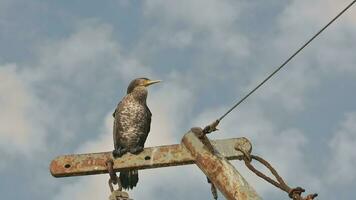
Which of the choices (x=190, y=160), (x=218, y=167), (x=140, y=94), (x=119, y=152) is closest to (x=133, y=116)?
(x=140, y=94)

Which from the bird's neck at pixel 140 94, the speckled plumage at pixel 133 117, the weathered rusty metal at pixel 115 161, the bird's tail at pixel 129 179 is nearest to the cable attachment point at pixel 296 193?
the weathered rusty metal at pixel 115 161

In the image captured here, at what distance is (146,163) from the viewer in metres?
5.21

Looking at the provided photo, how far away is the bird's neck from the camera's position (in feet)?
30.9

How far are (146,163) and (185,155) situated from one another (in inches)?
13.7

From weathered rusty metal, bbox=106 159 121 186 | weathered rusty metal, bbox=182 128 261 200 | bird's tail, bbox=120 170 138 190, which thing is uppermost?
bird's tail, bbox=120 170 138 190

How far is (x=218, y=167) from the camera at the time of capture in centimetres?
454

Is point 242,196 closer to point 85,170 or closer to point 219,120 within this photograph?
point 219,120

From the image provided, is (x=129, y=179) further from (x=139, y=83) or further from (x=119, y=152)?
(x=139, y=83)

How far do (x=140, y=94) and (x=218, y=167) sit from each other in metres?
5.07

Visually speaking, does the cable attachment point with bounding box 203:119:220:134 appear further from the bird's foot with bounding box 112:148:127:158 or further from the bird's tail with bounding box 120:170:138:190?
the bird's tail with bounding box 120:170:138:190

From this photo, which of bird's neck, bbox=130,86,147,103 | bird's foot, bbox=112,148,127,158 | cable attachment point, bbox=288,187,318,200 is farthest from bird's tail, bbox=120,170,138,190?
cable attachment point, bbox=288,187,318,200

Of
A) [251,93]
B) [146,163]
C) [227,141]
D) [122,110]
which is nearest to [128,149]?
[146,163]

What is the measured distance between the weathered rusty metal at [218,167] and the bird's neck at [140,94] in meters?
4.46

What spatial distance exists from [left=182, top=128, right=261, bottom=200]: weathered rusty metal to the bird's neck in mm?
4461
